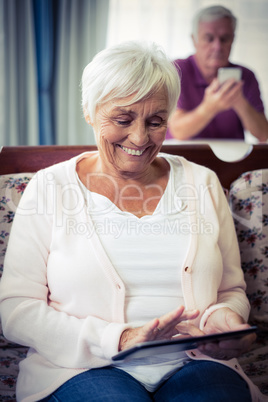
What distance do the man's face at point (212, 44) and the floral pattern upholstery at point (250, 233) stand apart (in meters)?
1.25

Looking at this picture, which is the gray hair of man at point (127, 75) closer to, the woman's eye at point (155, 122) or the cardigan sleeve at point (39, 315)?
the woman's eye at point (155, 122)

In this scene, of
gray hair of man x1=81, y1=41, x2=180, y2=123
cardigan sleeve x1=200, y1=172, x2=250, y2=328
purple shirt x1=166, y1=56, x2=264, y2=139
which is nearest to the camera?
gray hair of man x1=81, y1=41, x2=180, y2=123

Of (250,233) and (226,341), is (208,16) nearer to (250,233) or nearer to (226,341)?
(250,233)

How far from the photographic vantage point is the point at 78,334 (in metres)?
1.02

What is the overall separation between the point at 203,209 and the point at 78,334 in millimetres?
463

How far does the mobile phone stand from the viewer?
2430 millimetres

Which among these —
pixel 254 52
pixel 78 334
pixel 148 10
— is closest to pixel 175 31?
pixel 148 10

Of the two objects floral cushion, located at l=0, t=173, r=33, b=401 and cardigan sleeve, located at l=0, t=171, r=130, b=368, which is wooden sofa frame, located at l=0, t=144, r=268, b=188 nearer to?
floral cushion, located at l=0, t=173, r=33, b=401

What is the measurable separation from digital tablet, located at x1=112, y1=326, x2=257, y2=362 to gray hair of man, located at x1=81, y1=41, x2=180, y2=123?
1.87ft

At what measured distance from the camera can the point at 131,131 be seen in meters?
1.13

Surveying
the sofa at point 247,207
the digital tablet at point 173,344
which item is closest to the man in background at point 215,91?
the sofa at point 247,207

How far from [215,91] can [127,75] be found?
60.6 inches

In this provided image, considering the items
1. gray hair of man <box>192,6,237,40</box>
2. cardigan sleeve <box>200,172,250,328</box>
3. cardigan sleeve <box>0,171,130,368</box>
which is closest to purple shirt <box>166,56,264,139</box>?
gray hair of man <box>192,6,237,40</box>

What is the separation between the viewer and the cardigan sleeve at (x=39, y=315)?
3.30 feet
